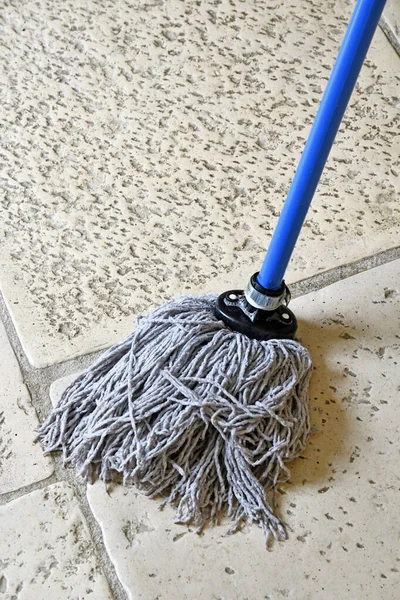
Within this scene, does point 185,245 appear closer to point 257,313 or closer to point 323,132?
point 257,313

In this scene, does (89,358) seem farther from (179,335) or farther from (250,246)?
(250,246)

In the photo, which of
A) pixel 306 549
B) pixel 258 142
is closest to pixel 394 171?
pixel 258 142

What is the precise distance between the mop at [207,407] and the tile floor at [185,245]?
0.03 metres

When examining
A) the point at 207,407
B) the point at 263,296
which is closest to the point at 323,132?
the point at 263,296

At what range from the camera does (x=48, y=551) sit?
2.77 feet

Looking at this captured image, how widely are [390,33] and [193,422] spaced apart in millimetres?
872

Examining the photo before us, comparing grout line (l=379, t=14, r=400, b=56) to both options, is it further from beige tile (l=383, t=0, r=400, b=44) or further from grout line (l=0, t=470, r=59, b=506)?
grout line (l=0, t=470, r=59, b=506)

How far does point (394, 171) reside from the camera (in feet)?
3.96

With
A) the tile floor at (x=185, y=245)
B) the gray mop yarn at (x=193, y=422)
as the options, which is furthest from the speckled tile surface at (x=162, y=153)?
the gray mop yarn at (x=193, y=422)

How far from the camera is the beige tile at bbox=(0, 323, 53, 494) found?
35.0 inches

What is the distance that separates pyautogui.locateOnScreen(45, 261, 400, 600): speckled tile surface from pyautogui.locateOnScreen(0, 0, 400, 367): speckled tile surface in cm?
17

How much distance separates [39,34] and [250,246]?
555 mm

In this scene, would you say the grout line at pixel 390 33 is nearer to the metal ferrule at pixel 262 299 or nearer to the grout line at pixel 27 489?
the metal ferrule at pixel 262 299

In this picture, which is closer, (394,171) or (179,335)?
(179,335)
